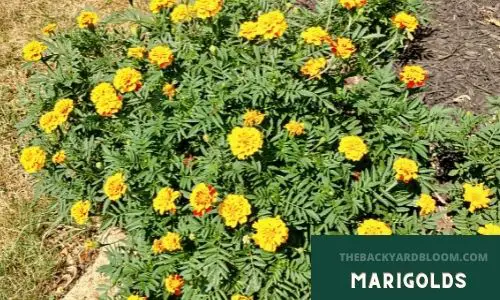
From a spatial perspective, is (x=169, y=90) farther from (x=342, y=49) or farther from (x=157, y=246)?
(x=342, y=49)

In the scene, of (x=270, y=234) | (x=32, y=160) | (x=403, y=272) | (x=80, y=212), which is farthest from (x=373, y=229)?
(x=32, y=160)

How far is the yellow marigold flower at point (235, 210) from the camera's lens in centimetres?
281

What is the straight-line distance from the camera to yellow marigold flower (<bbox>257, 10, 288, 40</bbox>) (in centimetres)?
314

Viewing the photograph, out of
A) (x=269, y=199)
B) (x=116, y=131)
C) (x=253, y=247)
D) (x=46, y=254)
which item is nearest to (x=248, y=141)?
(x=269, y=199)

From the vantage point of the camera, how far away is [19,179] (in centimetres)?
438

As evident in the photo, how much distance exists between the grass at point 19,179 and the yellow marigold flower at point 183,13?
1.79 metres

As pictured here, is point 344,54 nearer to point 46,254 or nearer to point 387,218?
point 387,218

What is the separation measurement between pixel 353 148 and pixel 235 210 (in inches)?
29.4

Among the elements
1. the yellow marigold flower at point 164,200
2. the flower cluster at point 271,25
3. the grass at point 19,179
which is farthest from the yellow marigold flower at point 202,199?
the grass at point 19,179

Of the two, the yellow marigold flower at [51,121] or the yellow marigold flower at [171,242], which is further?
the yellow marigold flower at [51,121]

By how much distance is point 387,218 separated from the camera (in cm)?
313

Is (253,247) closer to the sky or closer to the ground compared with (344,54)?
closer to the ground

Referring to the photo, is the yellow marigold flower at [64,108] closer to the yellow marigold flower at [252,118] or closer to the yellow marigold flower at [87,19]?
the yellow marigold flower at [87,19]

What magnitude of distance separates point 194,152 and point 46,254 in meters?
1.41
